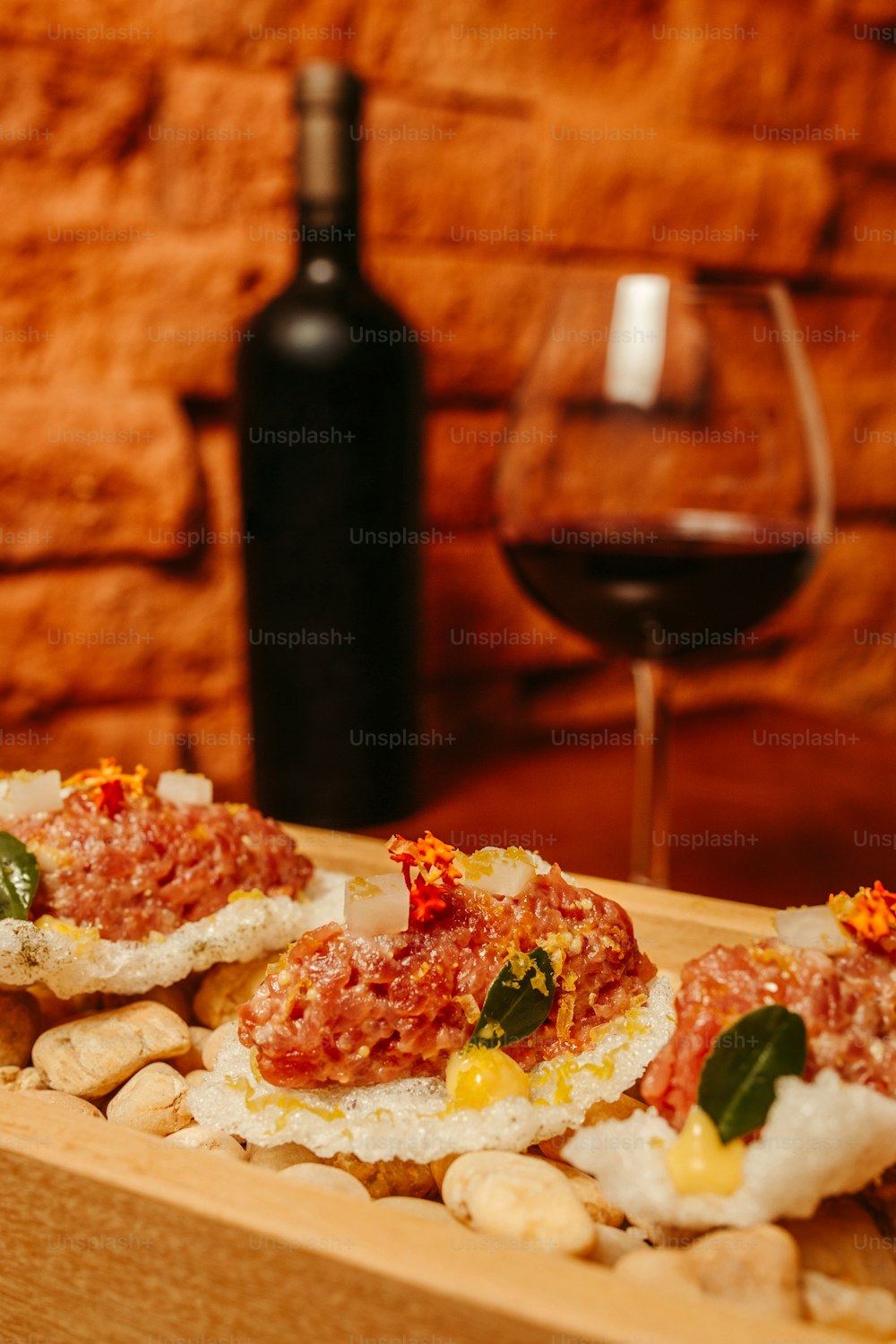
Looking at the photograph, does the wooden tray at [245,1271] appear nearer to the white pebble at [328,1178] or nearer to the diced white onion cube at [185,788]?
the white pebble at [328,1178]

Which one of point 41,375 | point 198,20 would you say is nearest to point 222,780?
point 41,375

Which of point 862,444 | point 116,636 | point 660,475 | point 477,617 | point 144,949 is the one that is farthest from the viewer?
point 862,444

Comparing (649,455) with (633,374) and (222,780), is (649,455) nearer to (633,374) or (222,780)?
(633,374)

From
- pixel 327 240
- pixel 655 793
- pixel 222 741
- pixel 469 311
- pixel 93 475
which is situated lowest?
pixel 222 741

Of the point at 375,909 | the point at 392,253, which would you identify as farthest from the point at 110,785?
the point at 392,253

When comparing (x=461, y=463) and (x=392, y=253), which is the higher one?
(x=392, y=253)

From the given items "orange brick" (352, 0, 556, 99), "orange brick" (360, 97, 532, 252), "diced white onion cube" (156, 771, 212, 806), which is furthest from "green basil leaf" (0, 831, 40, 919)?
"orange brick" (352, 0, 556, 99)

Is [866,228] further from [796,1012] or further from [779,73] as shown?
[796,1012]

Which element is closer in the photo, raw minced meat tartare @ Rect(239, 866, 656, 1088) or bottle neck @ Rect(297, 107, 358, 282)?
raw minced meat tartare @ Rect(239, 866, 656, 1088)

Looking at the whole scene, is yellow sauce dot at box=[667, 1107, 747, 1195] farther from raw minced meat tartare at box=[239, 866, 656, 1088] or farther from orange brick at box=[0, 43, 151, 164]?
orange brick at box=[0, 43, 151, 164]
